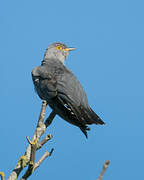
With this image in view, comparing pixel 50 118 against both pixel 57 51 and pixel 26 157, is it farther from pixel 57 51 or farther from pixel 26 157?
pixel 57 51

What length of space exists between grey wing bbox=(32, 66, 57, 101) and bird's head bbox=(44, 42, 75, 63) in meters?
1.74

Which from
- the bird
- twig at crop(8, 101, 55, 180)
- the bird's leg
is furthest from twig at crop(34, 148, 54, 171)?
the bird

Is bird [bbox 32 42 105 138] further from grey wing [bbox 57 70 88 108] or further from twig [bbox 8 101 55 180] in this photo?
twig [bbox 8 101 55 180]

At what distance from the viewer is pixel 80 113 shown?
182 inches

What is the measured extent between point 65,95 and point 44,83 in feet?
2.04

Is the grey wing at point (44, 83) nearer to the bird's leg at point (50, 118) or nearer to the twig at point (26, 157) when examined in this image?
the bird's leg at point (50, 118)

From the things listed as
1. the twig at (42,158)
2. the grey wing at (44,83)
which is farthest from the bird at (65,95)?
the twig at (42,158)

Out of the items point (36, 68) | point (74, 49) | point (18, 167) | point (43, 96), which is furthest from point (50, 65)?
point (18, 167)

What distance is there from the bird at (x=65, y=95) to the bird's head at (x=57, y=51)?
1.41m

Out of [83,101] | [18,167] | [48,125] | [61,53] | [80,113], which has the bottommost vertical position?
[18,167]

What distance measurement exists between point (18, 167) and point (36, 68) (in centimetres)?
309

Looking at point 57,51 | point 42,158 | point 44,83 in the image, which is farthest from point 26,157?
point 57,51

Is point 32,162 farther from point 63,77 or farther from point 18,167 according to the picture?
point 63,77

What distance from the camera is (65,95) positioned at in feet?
16.2
